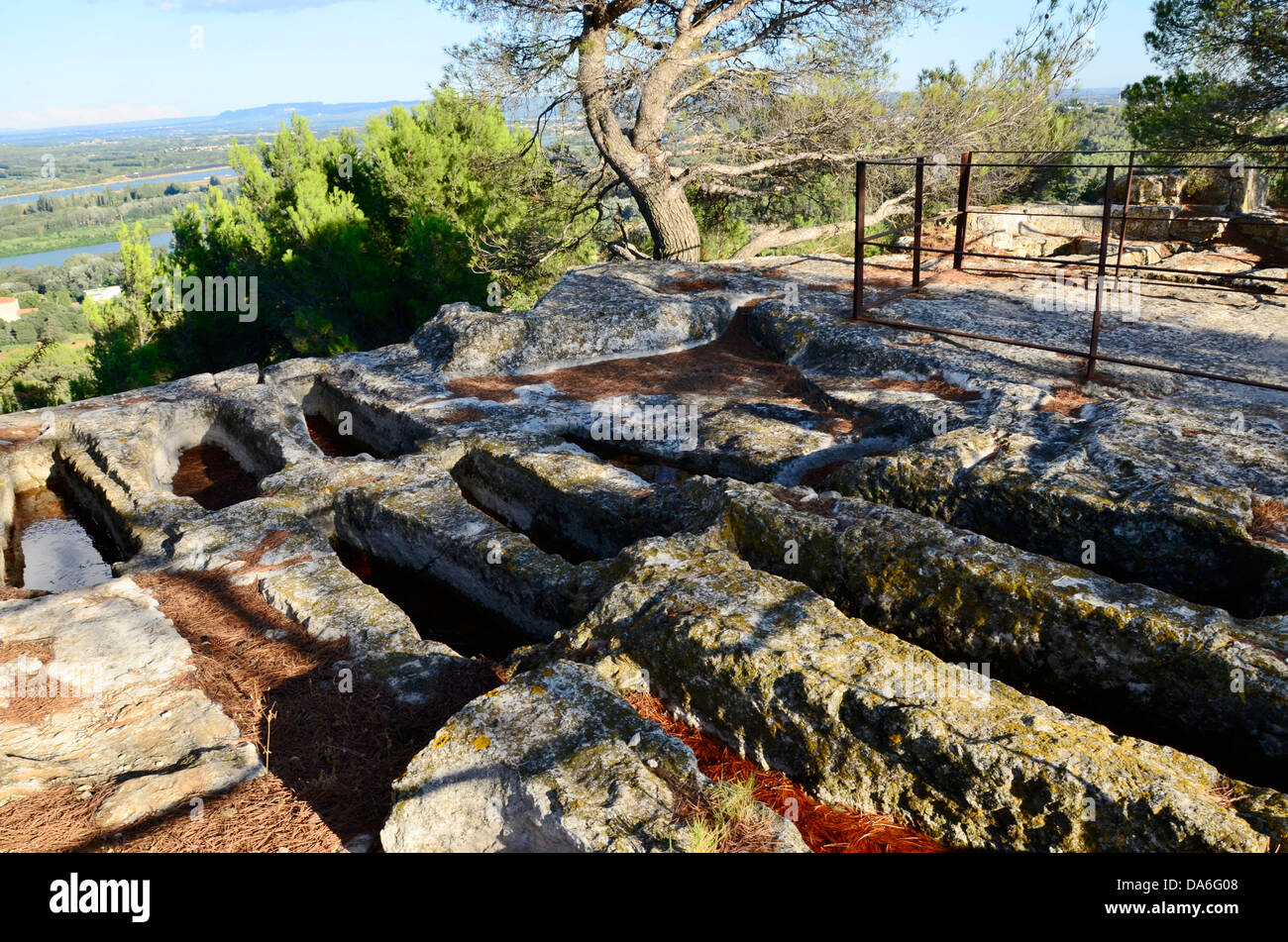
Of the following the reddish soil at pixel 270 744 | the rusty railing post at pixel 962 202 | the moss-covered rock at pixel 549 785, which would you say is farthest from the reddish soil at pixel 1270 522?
the rusty railing post at pixel 962 202

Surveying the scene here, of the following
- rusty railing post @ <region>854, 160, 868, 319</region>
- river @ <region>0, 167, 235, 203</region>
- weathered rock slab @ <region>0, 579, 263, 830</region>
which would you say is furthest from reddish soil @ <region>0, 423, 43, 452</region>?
river @ <region>0, 167, 235, 203</region>

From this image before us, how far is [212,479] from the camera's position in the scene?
10648 millimetres

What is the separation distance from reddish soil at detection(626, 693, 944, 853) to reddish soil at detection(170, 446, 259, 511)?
7.53 meters

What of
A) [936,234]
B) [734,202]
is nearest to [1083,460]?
[936,234]

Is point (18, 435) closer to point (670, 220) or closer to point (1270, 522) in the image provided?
point (670, 220)

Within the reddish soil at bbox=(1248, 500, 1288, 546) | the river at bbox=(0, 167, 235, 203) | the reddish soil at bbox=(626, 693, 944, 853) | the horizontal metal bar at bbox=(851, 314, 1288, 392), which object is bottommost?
the reddish soil at bbox=(626, 693, 944, 853)

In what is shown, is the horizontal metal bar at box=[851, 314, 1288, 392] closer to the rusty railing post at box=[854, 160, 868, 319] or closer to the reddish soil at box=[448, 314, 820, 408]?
the rusty railing post at box=[854, 160, 868, 319]

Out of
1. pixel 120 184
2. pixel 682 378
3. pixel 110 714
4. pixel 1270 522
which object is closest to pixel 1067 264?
pixel 682 378

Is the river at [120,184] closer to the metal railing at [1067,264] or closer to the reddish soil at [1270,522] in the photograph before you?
the metal railing at [1067,264]

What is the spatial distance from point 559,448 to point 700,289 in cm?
540

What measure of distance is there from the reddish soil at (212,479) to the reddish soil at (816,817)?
297 inches

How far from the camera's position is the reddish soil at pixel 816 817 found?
3760 mm

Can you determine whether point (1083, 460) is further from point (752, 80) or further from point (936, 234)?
point (752, 80)

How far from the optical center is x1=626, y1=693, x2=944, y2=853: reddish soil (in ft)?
12.3
